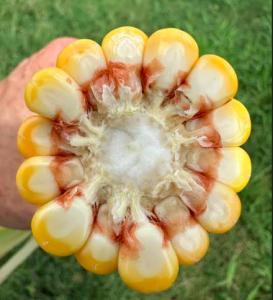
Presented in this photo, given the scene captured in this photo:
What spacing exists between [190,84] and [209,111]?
2.9 inches

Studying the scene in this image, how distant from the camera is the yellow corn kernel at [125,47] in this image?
3.09ft

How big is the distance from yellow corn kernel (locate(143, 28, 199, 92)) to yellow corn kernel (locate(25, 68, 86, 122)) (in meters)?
→ 0.15

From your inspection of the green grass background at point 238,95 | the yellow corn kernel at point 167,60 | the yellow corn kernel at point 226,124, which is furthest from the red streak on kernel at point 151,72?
the green grass background at point 238,95

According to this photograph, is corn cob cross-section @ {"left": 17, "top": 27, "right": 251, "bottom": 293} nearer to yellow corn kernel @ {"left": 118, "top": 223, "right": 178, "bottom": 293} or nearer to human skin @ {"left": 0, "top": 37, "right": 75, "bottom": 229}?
yellow corn kernel @ {"left": 118, "top": 223, "right": 178, "bottom": 293}

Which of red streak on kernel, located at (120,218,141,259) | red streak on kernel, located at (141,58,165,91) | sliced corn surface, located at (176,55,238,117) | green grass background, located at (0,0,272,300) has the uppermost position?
red streak on kernel, located at (141,58,165,91)

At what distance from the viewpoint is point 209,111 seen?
0.98 meters

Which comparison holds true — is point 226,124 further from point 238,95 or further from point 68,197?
point 238,95

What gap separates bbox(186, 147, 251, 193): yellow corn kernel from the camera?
951 millimetres

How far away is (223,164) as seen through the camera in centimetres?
97

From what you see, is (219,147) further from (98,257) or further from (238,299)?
(238,299)

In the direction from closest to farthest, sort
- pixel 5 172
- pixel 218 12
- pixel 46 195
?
pixel 46 195 < pixel 5 172 < pixel 218 12

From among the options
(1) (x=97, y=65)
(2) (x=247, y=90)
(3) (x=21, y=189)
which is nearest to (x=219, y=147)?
(1) (x=97, y=65)

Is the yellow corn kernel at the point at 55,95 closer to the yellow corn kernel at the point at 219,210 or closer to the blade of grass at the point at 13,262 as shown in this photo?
the yellow corn kernel at the point at 219,210

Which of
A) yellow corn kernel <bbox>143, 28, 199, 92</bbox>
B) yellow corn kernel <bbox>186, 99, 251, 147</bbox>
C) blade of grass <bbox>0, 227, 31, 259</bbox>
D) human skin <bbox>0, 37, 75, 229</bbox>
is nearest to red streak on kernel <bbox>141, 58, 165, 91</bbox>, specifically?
yellow corn kernel <bbox>143, 28, 199, 92</bbox>
